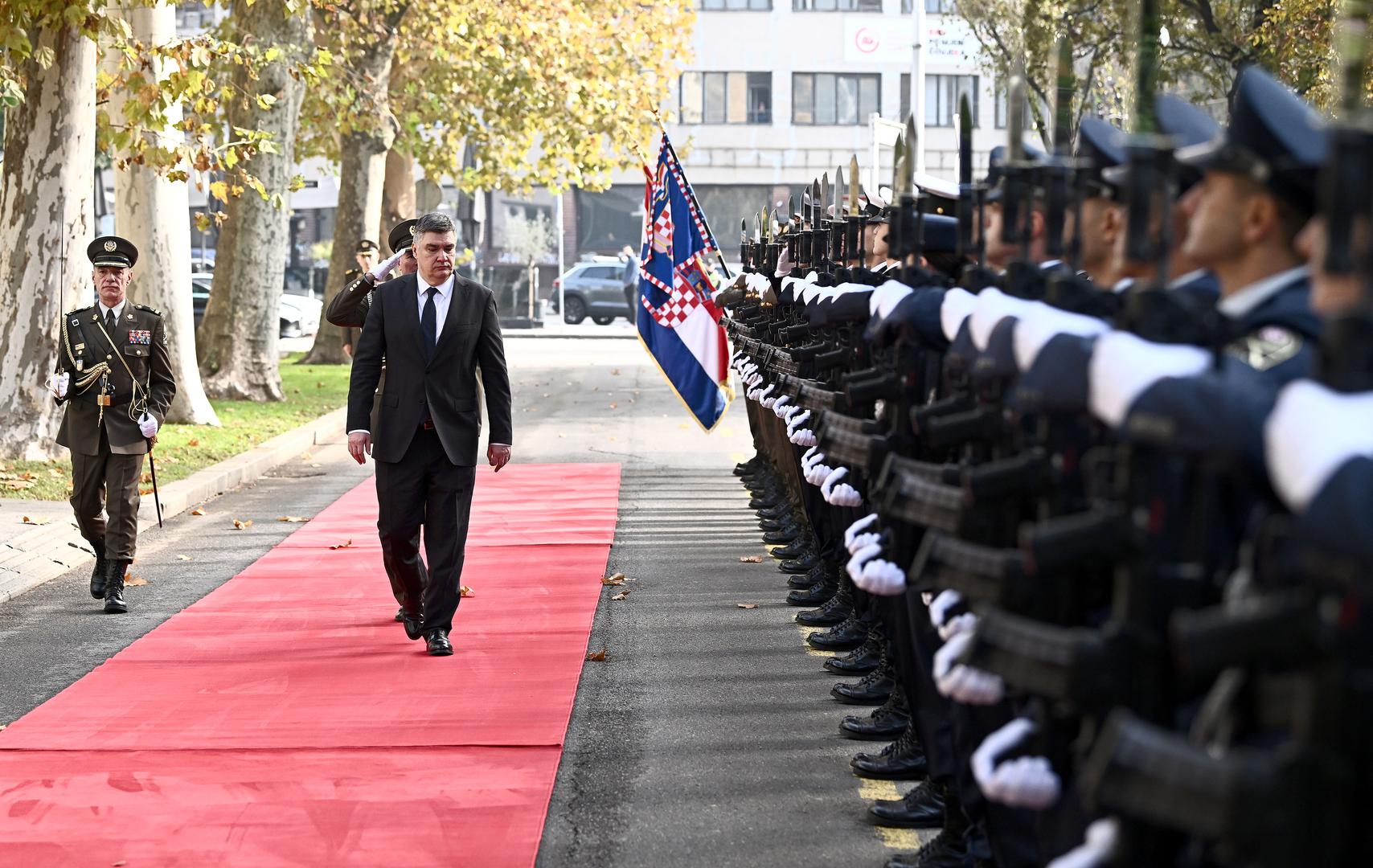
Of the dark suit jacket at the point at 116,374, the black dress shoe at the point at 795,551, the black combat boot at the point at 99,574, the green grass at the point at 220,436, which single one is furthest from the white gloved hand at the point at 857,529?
the green grass at the point at 220,436

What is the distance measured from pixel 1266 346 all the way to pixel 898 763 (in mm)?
2757

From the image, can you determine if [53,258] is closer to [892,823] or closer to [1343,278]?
[892,823]

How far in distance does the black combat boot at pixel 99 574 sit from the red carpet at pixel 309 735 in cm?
54

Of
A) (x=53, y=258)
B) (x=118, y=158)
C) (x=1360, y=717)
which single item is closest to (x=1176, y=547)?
(x=1360, y=717)

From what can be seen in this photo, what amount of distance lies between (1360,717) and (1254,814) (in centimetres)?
21

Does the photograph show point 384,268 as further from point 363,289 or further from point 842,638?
point 842,638

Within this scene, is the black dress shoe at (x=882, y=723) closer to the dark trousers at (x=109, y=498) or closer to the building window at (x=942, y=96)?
the dark trousers at (x=109, y=498)

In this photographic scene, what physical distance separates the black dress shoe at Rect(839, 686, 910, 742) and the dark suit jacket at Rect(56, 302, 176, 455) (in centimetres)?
453

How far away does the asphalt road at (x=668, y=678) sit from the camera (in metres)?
5.96

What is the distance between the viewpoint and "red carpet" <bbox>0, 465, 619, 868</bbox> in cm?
Answer: 583

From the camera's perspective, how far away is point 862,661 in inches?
331

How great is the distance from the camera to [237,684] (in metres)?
8.12

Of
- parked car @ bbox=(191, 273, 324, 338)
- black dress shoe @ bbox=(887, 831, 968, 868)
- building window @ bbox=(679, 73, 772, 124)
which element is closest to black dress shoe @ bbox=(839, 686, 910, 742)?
black dress shoe @ bbox=(887, 831, 968, 868)

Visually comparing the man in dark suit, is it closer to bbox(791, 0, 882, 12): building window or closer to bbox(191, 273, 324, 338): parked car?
bbox(191, 273, 324, 338): parked car
